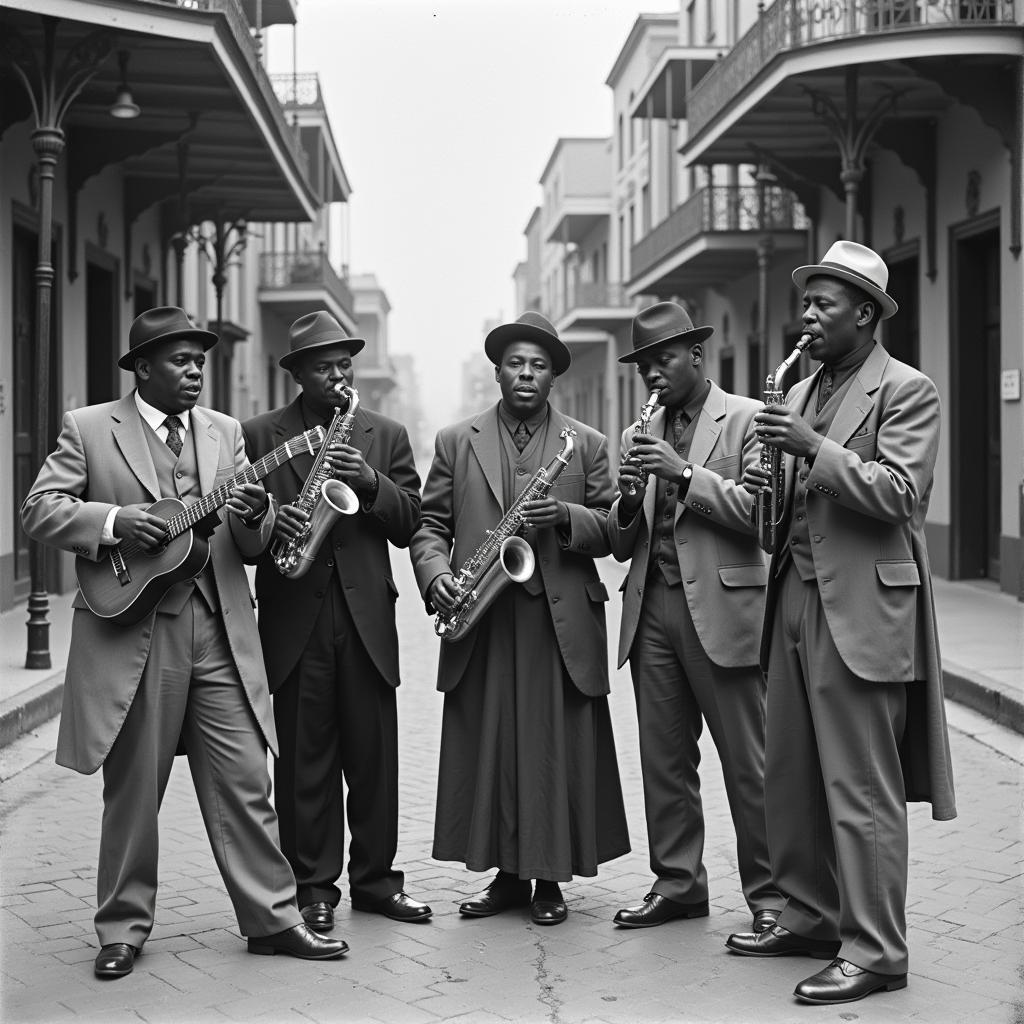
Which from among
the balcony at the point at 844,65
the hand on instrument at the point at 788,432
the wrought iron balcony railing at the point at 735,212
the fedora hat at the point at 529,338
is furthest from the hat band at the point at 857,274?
the wrought iron balcony railing at the point at 735,212

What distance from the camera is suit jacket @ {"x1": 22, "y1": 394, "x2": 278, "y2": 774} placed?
4.57 metres

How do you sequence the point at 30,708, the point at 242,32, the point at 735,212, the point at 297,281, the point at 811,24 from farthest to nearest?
the point at 297,281
the point at 735,212
the point at 811,24
the point at 242,32
the point at 30,708

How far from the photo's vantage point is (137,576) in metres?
4.58

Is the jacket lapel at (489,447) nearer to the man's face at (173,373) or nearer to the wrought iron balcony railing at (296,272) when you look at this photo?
the man's face at (173,373)

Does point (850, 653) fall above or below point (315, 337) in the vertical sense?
below

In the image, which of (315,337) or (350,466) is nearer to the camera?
(350,466)

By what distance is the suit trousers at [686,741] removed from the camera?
4.99 metres

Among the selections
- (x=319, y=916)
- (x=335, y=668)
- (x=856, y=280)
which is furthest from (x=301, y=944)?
(x=856, y=280)

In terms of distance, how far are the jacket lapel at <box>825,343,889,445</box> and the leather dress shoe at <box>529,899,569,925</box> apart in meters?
1.92

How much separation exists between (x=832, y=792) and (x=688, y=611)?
88 centimetres

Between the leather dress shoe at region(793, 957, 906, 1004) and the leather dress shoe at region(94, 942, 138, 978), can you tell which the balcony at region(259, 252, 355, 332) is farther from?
the leather dress shoe at region(793, 957, 906, 1004)

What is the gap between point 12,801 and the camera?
23.0ft

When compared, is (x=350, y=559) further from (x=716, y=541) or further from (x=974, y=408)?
(x=974, y=408)

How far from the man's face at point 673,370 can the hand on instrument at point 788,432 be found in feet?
2.62
